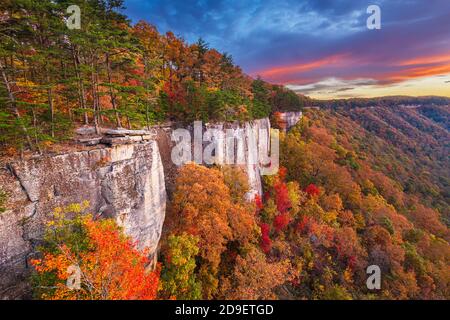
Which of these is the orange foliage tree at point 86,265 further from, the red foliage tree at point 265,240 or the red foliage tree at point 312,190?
the red foliage tree at point 312,190

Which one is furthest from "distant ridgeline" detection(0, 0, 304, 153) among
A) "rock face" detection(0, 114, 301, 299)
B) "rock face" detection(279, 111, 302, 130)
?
"rock face" detection(279, 111, 302, 130)

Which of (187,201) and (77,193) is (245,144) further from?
(77,193)

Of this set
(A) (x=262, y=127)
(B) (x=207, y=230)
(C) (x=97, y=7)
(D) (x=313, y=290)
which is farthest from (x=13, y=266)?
(A) (x=262, y=127)

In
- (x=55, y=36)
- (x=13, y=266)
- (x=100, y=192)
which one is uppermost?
(x=55, y=36)

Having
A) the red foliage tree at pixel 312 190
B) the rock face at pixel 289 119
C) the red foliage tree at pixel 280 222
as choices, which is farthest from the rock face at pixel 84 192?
the rock face at pixel 289 119

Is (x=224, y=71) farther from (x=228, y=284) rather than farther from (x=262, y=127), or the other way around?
(x=228, y=284)

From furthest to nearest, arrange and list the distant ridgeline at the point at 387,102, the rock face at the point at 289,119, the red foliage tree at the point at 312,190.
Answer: the distant ridgeline at the point at 387,102 < the rock face at the point at 289,119 < the red foliage tree at the point at 312,190

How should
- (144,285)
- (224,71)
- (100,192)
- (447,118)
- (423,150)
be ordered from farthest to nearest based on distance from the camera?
(447,118) → (423,150) → (224,71) → (100,192) → (144,285)
